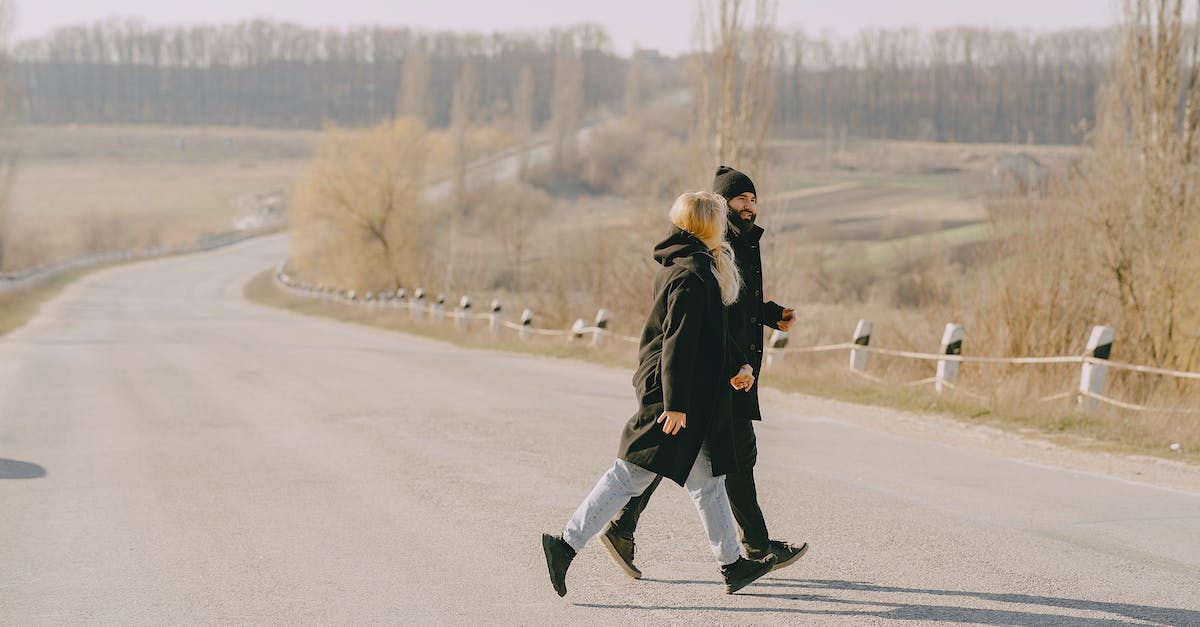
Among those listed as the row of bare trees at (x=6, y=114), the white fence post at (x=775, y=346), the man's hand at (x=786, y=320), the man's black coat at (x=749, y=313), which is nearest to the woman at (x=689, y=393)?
the man's black coat at (x=749, y=313)

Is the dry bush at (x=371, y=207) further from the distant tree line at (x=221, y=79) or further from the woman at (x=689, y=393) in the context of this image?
the distant tree line at (x=221, y=79)

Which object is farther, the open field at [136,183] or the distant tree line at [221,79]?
the distant tree line at [221,79]

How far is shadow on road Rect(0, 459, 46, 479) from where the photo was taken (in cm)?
888

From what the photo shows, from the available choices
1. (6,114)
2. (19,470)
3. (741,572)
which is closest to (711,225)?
(741,572)

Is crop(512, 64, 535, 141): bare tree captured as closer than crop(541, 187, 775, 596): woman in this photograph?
No

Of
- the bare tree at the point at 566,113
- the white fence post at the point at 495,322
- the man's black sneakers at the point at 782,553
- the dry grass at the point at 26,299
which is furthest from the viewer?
the bare tree at the point at 566,113

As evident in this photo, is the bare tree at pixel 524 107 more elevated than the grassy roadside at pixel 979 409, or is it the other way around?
the bare tree at pixel 524 107

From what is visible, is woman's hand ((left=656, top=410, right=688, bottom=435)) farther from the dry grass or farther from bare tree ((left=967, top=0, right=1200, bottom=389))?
the dry grass

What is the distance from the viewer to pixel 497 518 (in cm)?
718

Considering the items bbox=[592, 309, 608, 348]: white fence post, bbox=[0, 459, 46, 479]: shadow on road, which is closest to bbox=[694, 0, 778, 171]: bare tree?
bbox=[592, 309, 608, 348]: white fence post

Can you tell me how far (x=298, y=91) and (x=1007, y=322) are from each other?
18825 centimetres

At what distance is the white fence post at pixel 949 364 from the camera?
45.4ft

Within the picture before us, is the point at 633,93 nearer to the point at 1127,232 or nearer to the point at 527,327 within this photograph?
the point at 527,327

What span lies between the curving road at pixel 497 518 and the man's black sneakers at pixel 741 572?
0.08 m
